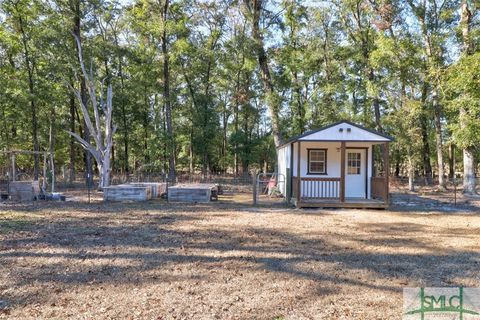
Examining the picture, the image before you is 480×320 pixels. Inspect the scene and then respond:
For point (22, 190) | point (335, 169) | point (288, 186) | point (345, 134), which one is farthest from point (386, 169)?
point (22, 190)

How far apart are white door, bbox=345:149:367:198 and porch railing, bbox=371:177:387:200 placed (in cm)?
48

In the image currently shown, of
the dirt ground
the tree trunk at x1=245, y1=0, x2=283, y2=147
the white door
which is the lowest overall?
the dirt ground

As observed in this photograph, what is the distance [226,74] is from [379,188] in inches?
871

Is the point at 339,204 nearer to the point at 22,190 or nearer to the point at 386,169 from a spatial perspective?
the point at 386,169

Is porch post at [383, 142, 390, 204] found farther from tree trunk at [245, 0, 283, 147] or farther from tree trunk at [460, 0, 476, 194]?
tree trunk at [245, 0, 283, 147]

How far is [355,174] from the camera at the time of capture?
1433cm

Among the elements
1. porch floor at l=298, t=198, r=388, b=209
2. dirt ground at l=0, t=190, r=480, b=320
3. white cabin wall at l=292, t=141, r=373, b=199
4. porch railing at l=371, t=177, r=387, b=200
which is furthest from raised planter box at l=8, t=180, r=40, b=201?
porch railing at l=371, t=177, r=387, b=200

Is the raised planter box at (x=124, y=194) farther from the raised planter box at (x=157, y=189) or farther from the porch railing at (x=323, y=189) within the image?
the porch railing at (x=323, y=189)

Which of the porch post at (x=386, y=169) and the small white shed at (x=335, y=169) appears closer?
the porch post at (x=386, y=169)

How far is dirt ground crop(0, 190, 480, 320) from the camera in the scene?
380 centimetres

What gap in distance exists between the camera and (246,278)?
474 cm

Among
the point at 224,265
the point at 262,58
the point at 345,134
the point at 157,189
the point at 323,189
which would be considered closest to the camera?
the point at 224,265

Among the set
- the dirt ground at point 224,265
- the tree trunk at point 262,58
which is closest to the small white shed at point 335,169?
the dirt ground at point 224,265

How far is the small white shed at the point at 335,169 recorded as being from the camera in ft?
40.5
